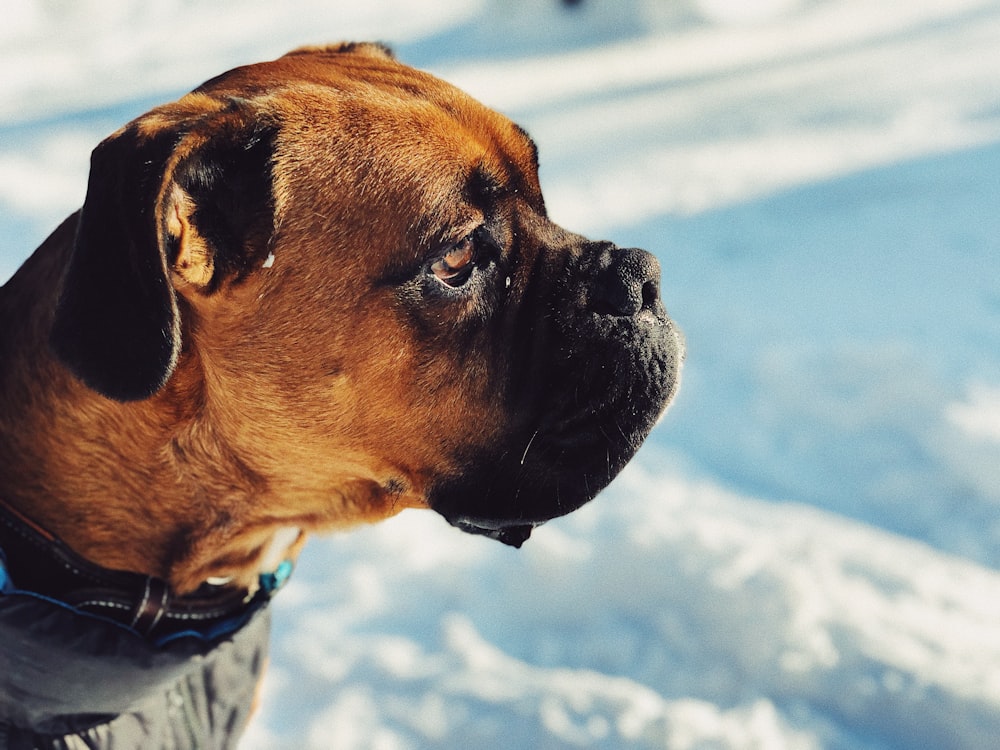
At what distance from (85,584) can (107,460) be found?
31 centimetres

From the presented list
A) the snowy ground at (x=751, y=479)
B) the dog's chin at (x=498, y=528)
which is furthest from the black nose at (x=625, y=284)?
the snowy ground at (x=751, y=479)

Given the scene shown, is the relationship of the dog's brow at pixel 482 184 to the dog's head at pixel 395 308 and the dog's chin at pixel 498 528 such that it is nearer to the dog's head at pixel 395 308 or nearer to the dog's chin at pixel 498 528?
the dog's head at pixel 395 308

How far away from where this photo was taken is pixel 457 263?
86.0 inches

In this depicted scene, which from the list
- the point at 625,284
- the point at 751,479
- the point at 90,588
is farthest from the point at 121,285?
the point at 751,479

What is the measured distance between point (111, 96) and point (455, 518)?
8.73m

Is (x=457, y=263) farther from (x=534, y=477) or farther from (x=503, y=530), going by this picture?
(x=503, y=530)

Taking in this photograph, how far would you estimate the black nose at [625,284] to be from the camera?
2242mm

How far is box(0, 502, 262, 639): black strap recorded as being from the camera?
2.19 meters

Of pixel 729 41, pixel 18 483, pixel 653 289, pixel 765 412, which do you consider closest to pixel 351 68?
pixel 653 289

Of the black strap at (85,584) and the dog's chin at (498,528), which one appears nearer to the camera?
the black strap at (85,584)

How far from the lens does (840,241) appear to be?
20.0 ft

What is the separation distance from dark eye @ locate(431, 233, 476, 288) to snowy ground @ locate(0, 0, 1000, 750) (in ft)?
5.81

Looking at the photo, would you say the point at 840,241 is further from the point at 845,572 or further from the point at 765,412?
the point at 845,572

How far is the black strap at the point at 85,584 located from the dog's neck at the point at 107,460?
3 cm
